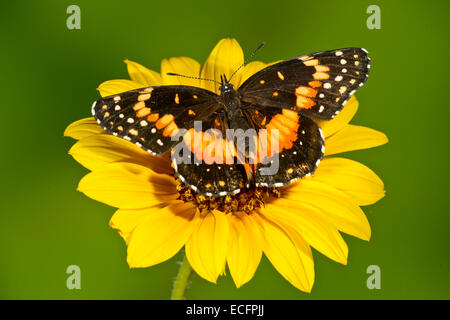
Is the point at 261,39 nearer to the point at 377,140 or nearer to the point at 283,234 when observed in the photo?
the point at 377,140

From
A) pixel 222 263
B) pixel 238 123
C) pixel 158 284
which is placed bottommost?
pixel 158 284

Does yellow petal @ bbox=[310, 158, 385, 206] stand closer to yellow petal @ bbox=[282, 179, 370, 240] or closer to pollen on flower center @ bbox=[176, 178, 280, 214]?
yellow petal @ bbox=[282, 179, 370, 240]

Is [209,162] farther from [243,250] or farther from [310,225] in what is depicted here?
[310,225]

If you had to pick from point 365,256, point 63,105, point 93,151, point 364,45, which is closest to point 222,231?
point 93,151

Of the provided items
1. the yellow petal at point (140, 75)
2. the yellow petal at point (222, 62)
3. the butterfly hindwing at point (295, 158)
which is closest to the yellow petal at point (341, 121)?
the butterfly hindwing at point (295, 158)

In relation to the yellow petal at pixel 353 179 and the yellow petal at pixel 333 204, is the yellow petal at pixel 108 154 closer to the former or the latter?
the yellow petal at pixel 333 204

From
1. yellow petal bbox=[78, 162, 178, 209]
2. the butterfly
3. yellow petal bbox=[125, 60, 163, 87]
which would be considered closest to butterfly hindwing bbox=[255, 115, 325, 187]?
the butterfly

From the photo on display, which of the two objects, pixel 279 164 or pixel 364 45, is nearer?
pixel 279 164
